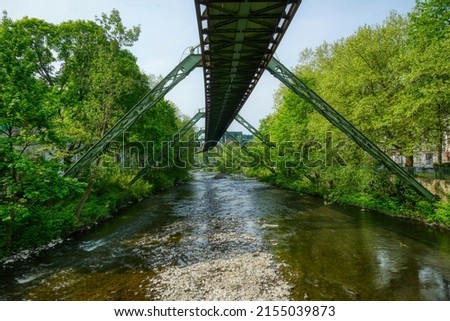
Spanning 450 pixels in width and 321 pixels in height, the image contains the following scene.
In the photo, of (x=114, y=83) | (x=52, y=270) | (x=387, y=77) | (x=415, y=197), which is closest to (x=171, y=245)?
(x=52, y=270)

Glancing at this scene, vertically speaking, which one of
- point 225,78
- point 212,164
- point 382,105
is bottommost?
point 212,164

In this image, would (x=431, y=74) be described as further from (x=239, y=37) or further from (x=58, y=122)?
(x=58, y=122)

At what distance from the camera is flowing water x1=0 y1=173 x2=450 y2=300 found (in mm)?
7699

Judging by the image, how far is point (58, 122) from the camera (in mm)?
12211

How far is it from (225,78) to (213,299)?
12074mm

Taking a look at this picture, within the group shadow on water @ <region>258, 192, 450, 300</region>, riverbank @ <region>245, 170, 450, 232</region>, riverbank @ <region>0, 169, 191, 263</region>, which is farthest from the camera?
riverbank @ <region>245, 170, 450, 232</region>

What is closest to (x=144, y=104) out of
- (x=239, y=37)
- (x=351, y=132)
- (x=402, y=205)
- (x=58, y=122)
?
(x=58, y=122)

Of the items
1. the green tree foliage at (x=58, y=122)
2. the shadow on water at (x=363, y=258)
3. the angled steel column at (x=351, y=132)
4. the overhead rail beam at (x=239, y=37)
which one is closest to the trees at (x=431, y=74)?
the angled steel column at (x=351, y=132)

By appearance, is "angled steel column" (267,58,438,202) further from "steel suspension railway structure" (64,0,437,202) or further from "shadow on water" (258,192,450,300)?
"shadow on water" (258,192,450,300)

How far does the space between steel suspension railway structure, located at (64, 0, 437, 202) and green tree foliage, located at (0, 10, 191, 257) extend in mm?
1905

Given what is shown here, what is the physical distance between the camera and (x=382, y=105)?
17078mm

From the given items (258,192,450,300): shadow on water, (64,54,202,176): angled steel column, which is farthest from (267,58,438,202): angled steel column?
(64,54,202,176): angled steel column

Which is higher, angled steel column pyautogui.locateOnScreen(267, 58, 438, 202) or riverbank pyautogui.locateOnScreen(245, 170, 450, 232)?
angled steel column pyautogui.locateOnScreen(267, 58, 438, 202)
